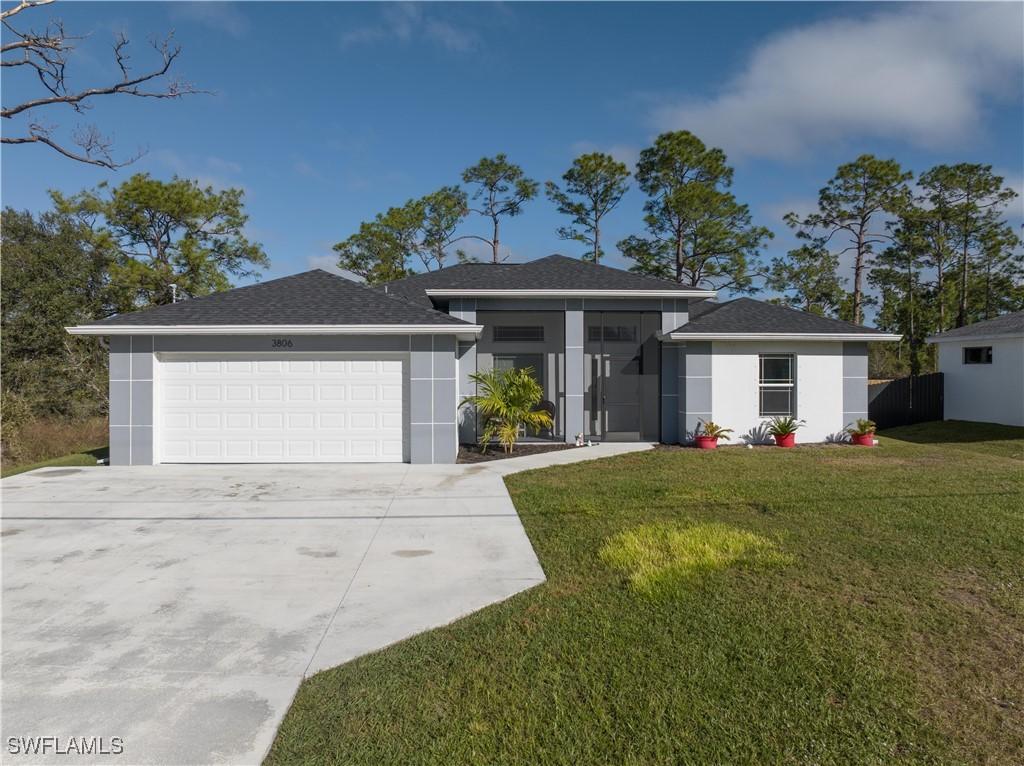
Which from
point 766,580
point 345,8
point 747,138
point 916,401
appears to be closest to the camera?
point 766,580

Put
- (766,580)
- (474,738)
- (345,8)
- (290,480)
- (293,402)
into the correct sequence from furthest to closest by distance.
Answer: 1. (345,8)
2. (293,402)
3. (290,480)
4. (766,580)
5. (474,738)

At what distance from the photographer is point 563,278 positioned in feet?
44.8

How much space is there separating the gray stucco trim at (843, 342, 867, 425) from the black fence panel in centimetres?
519

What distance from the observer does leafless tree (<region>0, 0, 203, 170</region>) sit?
8031 millimetres

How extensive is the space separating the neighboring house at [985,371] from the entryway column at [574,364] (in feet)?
41.6

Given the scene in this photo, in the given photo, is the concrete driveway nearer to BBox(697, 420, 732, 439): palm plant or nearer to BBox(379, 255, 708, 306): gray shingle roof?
BBox(379, 255, 708, 306): gray shingle roof

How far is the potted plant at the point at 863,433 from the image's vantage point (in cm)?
1288

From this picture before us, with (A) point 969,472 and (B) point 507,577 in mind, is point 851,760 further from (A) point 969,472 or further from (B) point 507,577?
(A) point 969,472

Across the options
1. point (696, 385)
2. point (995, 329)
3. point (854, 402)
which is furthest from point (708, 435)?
point (995, 329)

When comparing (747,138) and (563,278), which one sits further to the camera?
(747,138)

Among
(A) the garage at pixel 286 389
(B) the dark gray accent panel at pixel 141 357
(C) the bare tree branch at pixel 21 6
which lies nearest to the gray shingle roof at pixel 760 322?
(A) the garage at pixel 286 389

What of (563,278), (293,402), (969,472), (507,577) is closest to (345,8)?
(563,278)

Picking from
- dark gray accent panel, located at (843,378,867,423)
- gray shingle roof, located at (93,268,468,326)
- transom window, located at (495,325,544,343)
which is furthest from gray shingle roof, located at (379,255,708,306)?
dark gray accent panel, located at (843,378,867,423)

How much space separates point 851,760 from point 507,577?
2.86 m
